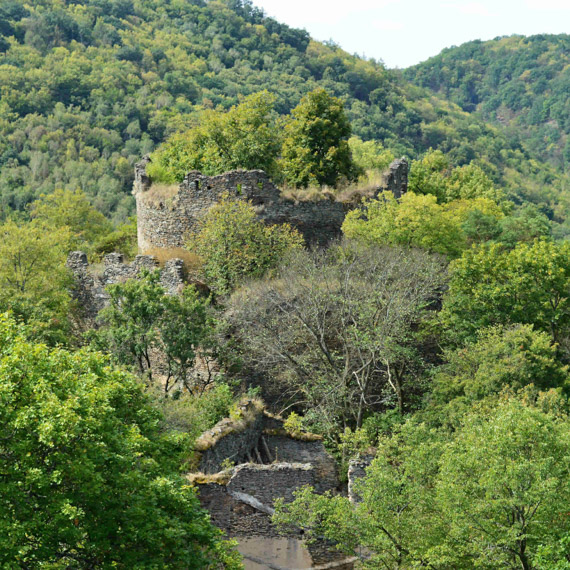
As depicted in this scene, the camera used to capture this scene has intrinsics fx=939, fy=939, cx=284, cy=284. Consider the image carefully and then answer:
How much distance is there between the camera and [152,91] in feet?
334

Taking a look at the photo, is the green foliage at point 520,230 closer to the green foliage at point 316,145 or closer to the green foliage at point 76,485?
the green foliage at point 316,145

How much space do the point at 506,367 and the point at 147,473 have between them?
42.1 ft

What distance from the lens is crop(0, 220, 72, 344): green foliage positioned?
1153 inches

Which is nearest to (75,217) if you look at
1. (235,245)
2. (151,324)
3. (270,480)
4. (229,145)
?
(229,145)

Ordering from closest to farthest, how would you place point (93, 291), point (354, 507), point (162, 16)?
1. point (354, 507)
2. point (93, 291)
3. point (162, 16)

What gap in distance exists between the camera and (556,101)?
6811 inches

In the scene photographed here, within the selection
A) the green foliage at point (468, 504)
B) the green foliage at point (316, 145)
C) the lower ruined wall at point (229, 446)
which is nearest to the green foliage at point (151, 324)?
the lower ruined wall at point (229, 446)

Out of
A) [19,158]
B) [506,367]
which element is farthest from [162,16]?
[506,367]

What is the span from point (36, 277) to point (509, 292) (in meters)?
15.4

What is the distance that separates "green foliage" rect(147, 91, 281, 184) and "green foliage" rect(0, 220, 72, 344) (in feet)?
16.2

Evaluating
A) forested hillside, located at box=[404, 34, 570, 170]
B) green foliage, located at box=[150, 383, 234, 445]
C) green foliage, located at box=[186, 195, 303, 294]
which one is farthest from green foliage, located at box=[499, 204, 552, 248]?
forested hillside, located at box=[404, 34, 570, 170]

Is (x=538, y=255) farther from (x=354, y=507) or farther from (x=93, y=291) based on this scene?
(x=93, y=291)

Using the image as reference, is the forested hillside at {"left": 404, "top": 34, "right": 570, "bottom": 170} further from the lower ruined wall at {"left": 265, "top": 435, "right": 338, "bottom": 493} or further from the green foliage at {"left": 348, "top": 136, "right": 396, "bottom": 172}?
the lower ruined wall at {"left": 265, "top": 435, "right": 338, "bottom": 493}

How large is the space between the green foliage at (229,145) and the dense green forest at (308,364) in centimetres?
8
